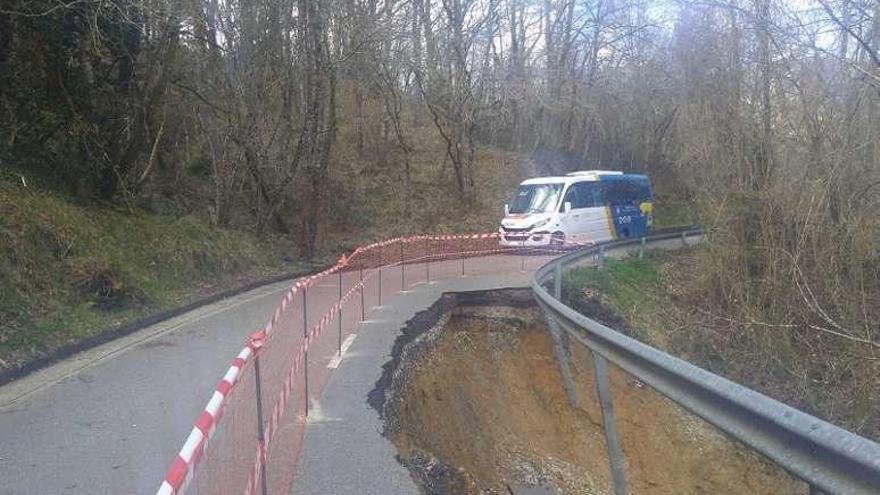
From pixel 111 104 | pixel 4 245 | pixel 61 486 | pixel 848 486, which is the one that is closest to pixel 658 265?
pixel 111 104

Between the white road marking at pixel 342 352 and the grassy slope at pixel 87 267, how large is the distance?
3735 mm

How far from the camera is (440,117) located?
3228 cm

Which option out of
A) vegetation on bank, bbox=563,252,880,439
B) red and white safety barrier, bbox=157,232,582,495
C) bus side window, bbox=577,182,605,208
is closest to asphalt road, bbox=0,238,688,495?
red and white safety barrier, bbox=157,232,582,495

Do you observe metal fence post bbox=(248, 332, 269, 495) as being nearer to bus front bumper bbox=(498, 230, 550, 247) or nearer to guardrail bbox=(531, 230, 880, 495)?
guardrail bbox=(531, 230, 880, 495)

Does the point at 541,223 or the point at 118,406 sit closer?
the point at 118,406

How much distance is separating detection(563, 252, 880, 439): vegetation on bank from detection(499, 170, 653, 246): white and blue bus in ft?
9.25

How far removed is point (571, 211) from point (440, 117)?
9.87 meters

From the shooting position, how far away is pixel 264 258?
2022 centimetres

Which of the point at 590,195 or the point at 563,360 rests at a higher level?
the point at 590,195

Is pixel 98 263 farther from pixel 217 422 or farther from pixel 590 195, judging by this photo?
pixel 590 195

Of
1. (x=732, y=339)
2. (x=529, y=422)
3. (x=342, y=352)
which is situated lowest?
(x=529, y=422)

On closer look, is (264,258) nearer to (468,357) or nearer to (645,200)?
(468,357)

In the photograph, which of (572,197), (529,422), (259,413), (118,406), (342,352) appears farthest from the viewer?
(572,197)

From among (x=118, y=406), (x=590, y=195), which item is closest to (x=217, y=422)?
(x=118, y=406)
